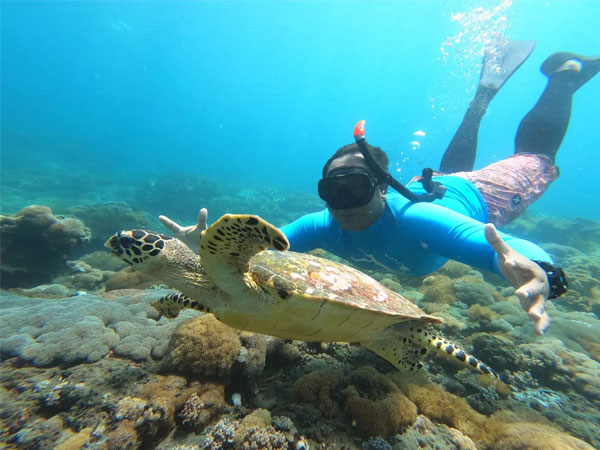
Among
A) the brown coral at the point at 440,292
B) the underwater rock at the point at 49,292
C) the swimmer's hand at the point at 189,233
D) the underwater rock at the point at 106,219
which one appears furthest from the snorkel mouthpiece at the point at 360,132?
the underwater rock at the point at 106,219

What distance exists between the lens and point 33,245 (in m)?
6.37

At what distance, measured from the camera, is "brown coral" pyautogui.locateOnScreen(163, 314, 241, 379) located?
2.13 metres

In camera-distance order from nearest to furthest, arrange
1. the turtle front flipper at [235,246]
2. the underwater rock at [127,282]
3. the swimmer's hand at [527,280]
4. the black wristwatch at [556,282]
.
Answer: the turtle front flipper at [235,246] < the swimmer's hand at [527,280] < the black wristwatch at [556,282] < the underwater rock at [127,282]

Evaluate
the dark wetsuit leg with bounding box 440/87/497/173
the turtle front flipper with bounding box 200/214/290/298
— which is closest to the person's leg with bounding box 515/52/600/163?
the dark wetsuit leg with bounding box 440/87/497/173

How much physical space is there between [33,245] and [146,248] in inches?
282

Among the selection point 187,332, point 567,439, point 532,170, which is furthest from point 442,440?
point 532,170

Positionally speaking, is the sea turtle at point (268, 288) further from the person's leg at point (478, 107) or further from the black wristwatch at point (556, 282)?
the person's leg at point (478, 107)

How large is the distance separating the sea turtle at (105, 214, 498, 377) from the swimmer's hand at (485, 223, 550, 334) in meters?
0.80

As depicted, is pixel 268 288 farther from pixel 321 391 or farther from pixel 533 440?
pixel 533 440

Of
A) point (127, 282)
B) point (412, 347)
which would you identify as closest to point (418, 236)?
point (412, 347)

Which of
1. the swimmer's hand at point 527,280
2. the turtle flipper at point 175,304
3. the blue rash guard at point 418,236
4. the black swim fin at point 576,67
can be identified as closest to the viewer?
the swimmer's hand at point 527,280

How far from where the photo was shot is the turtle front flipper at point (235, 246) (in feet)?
4.32

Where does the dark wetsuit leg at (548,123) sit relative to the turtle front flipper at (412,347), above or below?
above

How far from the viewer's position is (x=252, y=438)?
156 centimetres
